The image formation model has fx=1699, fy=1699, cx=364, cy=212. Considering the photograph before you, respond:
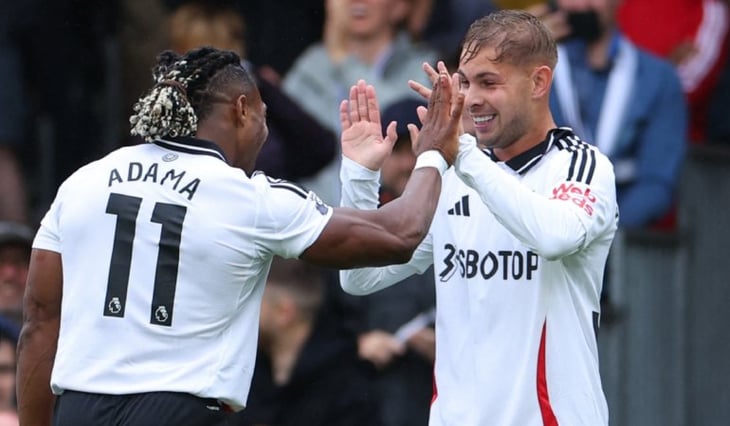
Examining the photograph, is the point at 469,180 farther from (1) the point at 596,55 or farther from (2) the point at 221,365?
(1) the point at 596,55

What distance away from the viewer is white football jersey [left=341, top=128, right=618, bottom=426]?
5.63 metres

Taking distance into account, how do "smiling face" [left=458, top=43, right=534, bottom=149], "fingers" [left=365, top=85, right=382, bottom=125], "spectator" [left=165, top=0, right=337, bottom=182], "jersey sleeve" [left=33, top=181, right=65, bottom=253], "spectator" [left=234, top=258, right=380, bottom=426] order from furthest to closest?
"spectator" [left=165, top=0, right=337, bottom=182] → "spectator" [left=234, top=258, right=380, bottom=426] → "fingers" [left=365, top=85, right=382, bottom=125] → "smiling face" [left=458, top=43, right=534, bottom=149] → "jersey sleeve" [left=33, top=181, right=65, bottom=253]

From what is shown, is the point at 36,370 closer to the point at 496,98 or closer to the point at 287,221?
the point at 287,221

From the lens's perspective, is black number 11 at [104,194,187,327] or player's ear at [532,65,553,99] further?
player's ear at [532,65,553,99]

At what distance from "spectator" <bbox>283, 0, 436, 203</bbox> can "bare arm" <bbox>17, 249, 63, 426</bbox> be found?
151 inches

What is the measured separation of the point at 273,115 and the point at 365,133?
A: 11.1 feet

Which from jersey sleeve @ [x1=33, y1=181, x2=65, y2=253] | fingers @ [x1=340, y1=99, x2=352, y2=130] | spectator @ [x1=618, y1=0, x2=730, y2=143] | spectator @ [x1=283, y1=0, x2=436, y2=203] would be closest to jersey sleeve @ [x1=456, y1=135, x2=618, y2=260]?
fingers @ [x1=340, y1=99, x2=352, y2=130]

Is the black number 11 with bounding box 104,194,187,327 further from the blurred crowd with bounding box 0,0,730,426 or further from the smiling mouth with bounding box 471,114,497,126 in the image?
the blurred crowd with bounding box 0,0,730,426

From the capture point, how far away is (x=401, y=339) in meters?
8.71

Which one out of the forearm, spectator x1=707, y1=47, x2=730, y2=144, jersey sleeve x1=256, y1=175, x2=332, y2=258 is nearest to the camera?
jersey sleeve x1=256, y1=175, x2=332, y2=258

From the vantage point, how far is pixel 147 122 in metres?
5.54

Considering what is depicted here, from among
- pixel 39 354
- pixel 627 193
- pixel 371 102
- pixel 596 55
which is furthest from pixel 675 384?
pixel 39 354

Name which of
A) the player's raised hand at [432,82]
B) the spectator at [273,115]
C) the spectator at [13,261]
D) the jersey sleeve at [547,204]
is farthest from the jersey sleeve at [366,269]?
the spectator at [13,261]

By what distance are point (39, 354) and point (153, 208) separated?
0.71 metres
